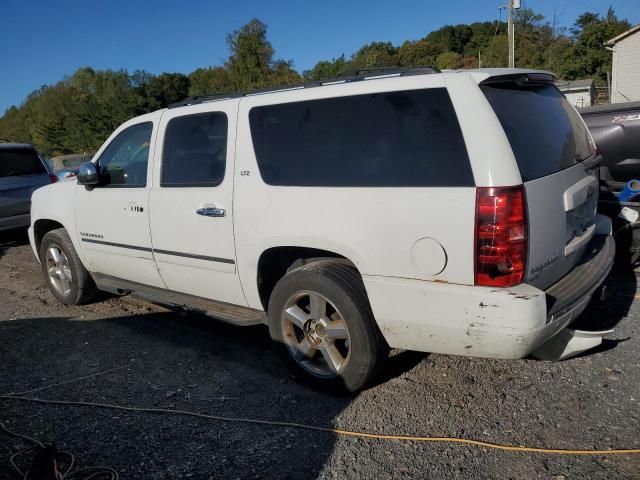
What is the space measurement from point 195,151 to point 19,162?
692cm

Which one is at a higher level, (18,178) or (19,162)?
(19,162)

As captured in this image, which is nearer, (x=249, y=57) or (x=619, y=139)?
(x=619, y=139)

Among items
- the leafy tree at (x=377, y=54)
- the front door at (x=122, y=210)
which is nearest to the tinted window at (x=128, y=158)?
the front door at (x=122, y=210)

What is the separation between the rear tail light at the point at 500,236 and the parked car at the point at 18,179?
8.72m

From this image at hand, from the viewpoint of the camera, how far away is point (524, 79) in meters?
3.13

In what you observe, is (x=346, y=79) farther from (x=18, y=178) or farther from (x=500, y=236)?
(x=18, y=178)

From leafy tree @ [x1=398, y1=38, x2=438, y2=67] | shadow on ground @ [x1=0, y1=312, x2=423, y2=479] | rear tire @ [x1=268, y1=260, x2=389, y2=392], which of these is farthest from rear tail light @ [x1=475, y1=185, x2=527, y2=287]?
leafy tree @ [x1=398, y1=38, x2=438, y2=67]

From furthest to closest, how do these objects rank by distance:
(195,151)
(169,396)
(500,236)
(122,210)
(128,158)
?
(128,158) → (122,210) → (195,151) → (169,396) → (500,236)

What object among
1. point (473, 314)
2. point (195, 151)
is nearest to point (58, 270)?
point (195, 151)

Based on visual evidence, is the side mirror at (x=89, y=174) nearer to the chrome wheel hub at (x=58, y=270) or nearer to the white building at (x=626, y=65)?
the chrome wheel hub at (x=58, y=270)

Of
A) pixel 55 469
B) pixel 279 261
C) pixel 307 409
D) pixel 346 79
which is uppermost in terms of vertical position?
pixel 346 79

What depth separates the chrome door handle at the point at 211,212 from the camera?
3.70m

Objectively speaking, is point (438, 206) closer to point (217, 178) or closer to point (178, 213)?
point (217, 178)

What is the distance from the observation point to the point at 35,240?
5883 millimetres
